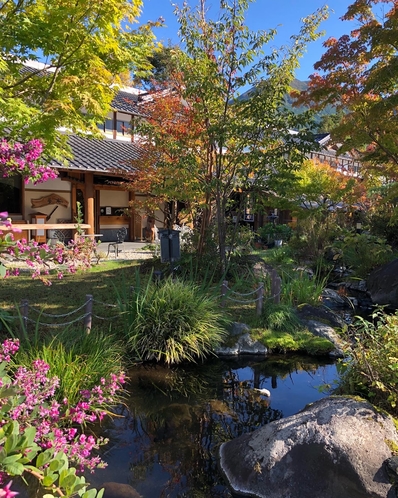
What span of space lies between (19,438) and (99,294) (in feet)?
20.5

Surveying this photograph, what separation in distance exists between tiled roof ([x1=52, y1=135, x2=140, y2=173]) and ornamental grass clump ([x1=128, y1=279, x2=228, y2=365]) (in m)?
6.81

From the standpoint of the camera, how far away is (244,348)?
18.7 ft

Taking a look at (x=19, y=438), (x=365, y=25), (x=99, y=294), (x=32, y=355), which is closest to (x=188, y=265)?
(x=99, y=294)

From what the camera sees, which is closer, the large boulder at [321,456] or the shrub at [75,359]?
the large boulder at [321,456]

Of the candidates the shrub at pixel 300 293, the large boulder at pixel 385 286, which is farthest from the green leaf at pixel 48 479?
the large boulder at pixel 385 286

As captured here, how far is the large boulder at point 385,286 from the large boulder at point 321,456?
19.5 ft

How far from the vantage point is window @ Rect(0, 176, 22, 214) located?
12.8 metres

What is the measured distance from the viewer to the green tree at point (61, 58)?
4375 millimetres

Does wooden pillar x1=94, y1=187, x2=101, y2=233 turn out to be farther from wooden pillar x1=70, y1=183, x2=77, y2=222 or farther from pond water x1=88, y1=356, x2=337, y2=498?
pond water x1=88, y1=356, x2=337, y2=498

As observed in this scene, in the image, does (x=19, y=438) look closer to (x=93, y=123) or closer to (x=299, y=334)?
(x=93, y=123)

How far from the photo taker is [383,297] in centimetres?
855

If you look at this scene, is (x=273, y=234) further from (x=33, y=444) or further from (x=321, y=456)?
(x=33, y=444)

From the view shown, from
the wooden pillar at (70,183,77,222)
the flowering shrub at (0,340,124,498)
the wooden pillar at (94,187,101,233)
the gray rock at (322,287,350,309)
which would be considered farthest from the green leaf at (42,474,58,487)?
the wooden pillar at (94,187,101,233)

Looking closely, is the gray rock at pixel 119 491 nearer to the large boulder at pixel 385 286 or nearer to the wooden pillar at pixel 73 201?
the large boulder at pixel 385 286
